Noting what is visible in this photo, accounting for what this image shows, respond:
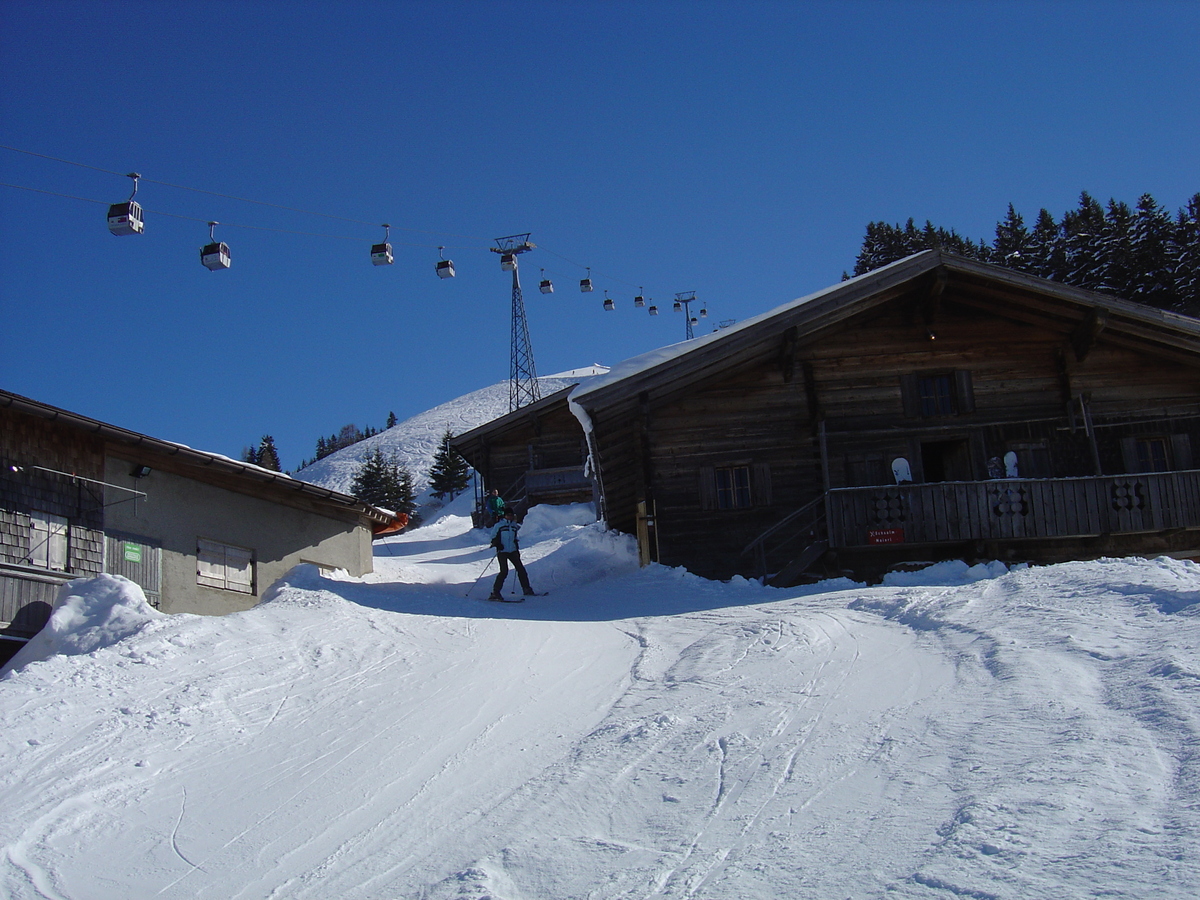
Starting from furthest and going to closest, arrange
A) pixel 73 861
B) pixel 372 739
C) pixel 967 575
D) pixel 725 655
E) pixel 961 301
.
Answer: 1. pixel 961 301
2. pixel 967 575
3. pixel 725 655
4. pixel 372 739
5. pixel 73 861

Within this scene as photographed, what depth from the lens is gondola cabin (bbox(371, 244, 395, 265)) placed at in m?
18.8

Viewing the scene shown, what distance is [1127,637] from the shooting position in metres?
8.72

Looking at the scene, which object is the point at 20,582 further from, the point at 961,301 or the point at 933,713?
the point at 961,301

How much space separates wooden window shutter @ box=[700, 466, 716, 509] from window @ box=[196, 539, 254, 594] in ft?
28.2

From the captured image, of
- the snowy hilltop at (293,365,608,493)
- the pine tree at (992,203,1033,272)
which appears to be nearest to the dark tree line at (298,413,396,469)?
the snowy hilltop at (293,365,608,493)

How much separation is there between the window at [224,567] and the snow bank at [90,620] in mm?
4348

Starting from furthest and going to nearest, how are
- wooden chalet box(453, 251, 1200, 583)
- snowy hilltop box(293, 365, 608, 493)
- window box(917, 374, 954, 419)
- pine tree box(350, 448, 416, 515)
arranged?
snowy hilltop box(293, 365, 608, 493), pine tree box(350, 448, 416, 515), window box(917, 374, 954, 419), wooden chalet box(453, 251, 1200, 583)

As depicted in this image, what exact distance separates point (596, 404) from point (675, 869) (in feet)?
43.2

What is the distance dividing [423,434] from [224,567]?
10296 centimetres

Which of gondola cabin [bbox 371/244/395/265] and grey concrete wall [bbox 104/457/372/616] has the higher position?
gondola cabin [bbox 371/244/395/265]

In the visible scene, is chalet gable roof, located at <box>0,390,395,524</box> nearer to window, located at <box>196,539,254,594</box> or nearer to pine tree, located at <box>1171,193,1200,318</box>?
window, located at <box>196,539,254,594</box>

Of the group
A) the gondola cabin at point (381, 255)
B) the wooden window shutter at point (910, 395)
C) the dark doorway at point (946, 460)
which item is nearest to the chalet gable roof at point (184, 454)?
the gondola cabin at point (381, 255)

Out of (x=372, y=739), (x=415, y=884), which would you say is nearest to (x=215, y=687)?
(x=372, y=739)

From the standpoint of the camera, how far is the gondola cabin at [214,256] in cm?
1524
